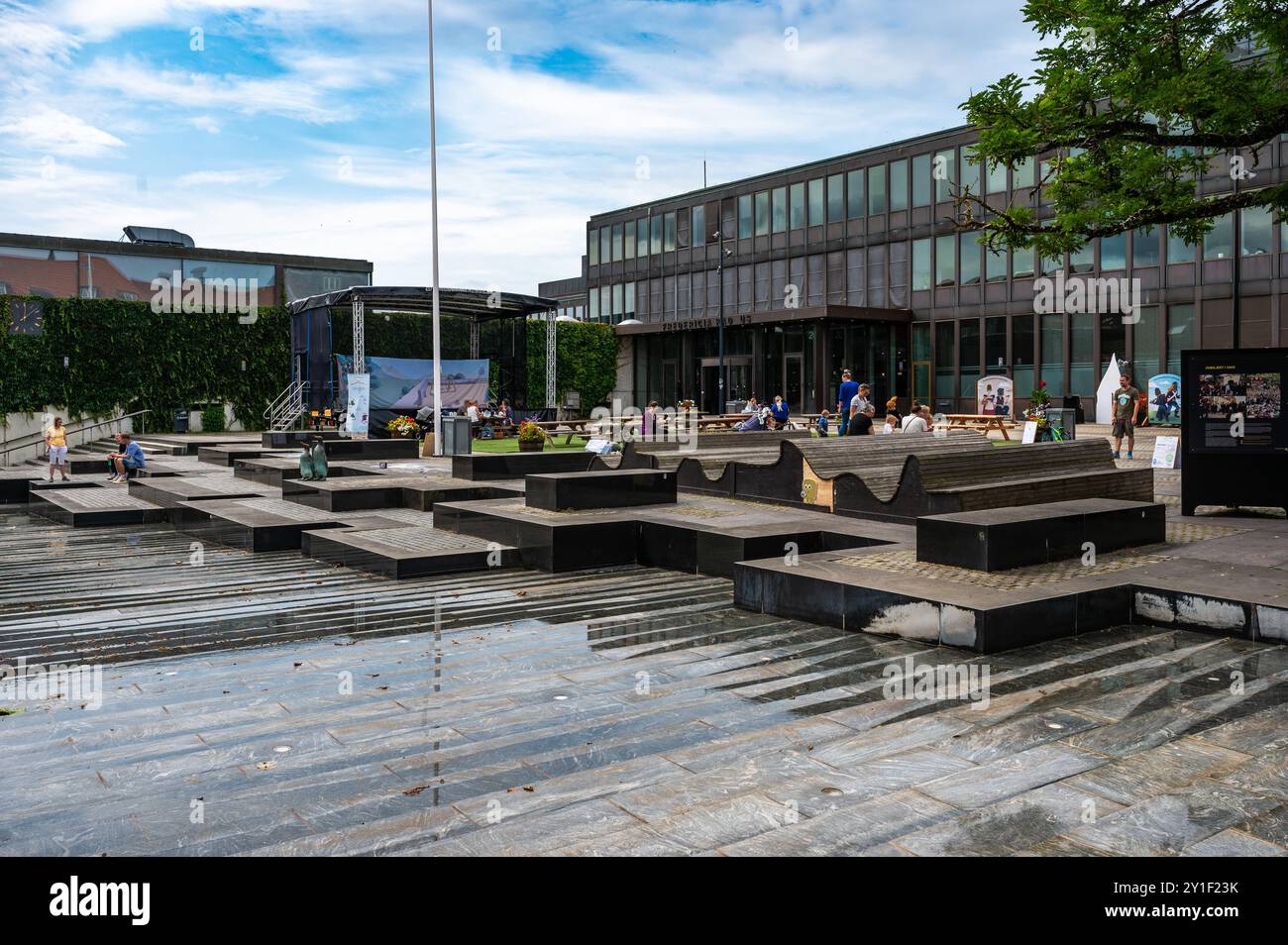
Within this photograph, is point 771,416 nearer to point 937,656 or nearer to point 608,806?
point 937,656

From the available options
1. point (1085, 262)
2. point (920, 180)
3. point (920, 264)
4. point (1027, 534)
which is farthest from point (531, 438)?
point (920, 180)

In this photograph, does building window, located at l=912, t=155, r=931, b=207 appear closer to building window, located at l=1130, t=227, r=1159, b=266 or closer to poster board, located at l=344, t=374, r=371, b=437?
building window, located at l=1130, t=227, r=1159, b=266

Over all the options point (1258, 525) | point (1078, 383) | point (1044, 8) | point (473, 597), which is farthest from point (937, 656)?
point (1078, 383)

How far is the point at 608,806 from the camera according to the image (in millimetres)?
4164

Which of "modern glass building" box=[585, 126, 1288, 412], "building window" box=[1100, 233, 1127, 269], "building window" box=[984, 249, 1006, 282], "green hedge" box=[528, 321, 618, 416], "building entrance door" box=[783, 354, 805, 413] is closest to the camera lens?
"modern glass building" box=[585, 126, 1288, 412]

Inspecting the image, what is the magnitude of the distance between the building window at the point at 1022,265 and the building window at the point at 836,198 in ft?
30.9

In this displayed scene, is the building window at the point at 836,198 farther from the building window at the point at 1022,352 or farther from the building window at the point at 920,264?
the building window at the point at 1022,352

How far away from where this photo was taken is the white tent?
37750 millimetres

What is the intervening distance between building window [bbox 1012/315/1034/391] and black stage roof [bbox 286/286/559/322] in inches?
775

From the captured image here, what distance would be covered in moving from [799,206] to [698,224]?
6945mm

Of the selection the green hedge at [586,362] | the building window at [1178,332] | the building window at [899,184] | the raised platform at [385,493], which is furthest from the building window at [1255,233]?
the raised platform at [385,493]

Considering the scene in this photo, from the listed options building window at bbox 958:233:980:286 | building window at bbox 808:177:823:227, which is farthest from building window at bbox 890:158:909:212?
building window at bbox 808:177:823:227

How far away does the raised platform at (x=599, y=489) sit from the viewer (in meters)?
12.1
